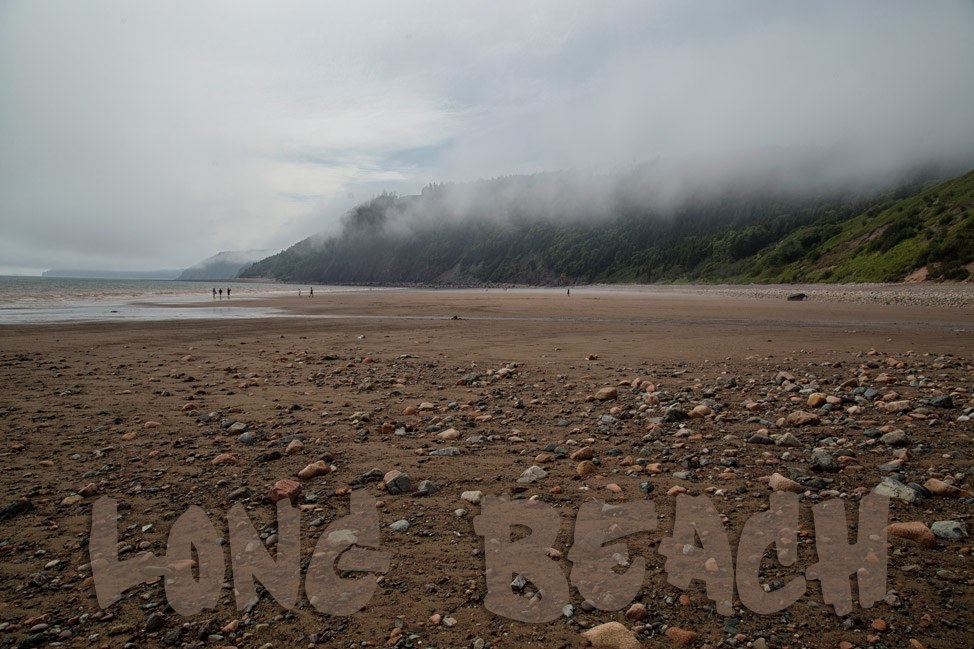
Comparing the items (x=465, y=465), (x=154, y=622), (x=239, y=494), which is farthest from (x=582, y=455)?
(x=154, y=622)

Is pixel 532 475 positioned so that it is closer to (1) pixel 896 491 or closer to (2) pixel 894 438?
(1) pixel 896 491

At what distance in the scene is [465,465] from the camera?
21.4 feet

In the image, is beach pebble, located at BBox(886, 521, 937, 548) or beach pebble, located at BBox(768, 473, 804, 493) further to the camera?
beach pebble, located at BBox(768, 473, 804, 493)

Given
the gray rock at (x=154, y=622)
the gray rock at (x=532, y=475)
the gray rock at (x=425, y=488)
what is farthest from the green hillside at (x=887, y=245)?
the gray rock at (x=154, y=622)

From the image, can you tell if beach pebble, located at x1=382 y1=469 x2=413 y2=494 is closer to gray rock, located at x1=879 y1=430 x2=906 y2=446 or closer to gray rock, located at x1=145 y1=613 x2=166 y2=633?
gray rock, located at x1=145 y1=613 x2=166 y2=633

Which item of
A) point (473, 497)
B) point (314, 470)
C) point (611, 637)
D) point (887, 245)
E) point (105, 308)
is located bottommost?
point (611, 637)

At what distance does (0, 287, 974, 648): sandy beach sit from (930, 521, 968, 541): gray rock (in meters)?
0.06

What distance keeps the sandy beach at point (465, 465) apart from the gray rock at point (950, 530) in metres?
0.06

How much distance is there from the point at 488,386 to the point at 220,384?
243 inches

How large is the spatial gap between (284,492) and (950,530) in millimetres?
6275

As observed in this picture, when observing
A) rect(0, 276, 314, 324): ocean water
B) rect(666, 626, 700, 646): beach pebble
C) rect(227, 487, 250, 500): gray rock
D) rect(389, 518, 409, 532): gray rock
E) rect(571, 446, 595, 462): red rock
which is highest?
rect(0, 276, 314, 324): ocean water

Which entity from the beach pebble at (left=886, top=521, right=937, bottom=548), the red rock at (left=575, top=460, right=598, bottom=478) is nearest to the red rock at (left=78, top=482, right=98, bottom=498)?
the red rock at (left=575, top=460, right=598, bottom=478)

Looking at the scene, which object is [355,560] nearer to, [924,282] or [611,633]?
[611,633]

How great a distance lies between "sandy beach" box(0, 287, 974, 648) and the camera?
12.0 ft
